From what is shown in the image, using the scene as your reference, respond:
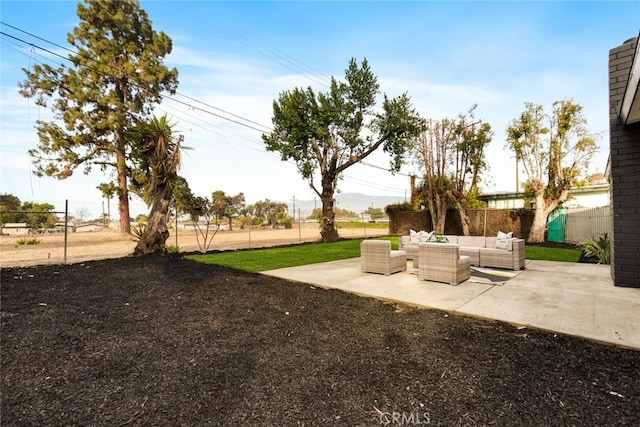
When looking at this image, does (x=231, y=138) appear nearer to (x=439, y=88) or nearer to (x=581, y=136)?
(x=439, y=88)

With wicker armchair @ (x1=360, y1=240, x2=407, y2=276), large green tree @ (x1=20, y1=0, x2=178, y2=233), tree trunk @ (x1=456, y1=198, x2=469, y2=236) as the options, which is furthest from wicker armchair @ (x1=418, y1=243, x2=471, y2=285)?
large green tree @ (x1=20, y1=0, x2=178, y2=233)

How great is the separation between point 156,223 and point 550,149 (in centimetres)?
1570

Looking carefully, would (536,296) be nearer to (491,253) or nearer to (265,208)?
(491,253)

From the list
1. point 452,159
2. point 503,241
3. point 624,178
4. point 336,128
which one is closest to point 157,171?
point 336,128

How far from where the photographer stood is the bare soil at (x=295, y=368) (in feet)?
6.12

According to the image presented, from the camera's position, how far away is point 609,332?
308cm

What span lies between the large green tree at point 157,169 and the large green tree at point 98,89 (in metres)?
11.8

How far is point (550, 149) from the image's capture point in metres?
12.4

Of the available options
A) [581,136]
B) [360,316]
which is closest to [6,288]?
[360,316]

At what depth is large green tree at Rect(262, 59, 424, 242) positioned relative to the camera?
587 inches

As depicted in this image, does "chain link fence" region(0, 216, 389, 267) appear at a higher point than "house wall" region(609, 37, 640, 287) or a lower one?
lower

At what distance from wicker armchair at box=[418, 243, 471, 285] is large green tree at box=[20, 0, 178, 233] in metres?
20.3

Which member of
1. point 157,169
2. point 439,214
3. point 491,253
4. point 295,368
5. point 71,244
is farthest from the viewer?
point 439,214

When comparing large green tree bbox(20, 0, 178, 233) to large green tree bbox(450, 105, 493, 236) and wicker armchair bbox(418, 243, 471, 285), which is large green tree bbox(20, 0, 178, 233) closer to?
large green tree bbox(450, 105, 493, 236)
